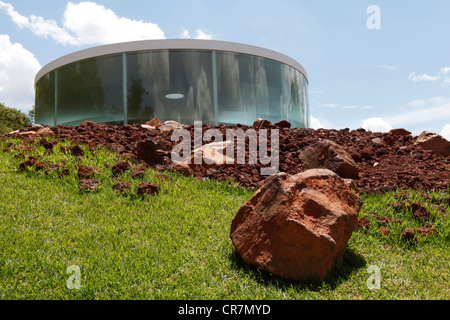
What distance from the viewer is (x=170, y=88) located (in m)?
14.6

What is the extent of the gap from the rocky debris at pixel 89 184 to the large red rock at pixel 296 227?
269 cm

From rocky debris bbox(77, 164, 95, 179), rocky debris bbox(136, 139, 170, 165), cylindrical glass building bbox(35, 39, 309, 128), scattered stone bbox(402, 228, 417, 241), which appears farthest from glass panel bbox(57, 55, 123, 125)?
scattered stone bbox(402, 228, 417, 241)

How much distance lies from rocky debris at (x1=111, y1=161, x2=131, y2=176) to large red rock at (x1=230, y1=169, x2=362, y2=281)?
9.70 ft

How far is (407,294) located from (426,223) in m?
1.69

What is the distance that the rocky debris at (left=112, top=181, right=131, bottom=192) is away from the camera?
17.6 ft

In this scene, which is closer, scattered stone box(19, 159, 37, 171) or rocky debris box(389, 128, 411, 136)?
scattered stone box(19, 159, 37, 171)

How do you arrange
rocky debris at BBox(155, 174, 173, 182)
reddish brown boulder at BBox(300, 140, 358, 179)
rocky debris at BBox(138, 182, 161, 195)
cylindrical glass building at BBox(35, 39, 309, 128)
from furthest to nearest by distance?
cylindrical glass building at BBox(35, 39, 309, 128), reddish brown boulder at BBox(300, 140, 358, 179), rocky debris at BBox(155, 174, 173, 182), rocky debris at BBox(138, 182, 161, 195)

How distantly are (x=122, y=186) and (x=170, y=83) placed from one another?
32.4 feet

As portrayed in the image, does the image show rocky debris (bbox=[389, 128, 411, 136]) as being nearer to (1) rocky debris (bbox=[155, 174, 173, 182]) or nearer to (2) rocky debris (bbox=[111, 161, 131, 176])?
(1) rocky debris (bbox=[155, 174, 173, 182])

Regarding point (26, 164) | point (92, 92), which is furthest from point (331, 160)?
point (92, 92)

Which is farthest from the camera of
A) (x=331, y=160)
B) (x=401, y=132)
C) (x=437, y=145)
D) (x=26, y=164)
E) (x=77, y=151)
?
(x=401, y=132)

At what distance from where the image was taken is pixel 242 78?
51.1ft

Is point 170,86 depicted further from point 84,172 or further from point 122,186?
point 122,186

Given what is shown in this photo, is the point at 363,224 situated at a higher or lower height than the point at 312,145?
lower
